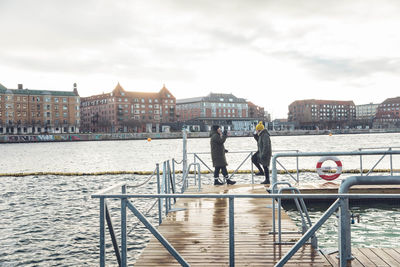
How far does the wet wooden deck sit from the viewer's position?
517 centimetres

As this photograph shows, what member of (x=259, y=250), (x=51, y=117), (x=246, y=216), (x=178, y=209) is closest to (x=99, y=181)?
(x=178, y=209)

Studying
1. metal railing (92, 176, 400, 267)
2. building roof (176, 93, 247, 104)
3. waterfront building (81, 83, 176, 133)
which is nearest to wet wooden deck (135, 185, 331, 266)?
metal railing (92, 176, 400, 267)

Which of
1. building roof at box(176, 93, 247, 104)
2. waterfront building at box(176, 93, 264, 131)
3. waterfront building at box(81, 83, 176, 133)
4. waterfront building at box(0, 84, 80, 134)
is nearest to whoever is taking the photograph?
waterfront building at box(0, 84, 80, 134)

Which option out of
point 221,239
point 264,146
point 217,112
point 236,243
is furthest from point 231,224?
point 217,112

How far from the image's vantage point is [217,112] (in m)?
172

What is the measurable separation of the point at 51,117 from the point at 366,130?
15594cm

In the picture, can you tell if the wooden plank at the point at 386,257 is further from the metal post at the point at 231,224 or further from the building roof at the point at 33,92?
the building roof at the point at 33,92

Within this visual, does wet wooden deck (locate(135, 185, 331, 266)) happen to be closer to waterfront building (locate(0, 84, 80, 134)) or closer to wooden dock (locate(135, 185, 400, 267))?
wooden dock (locate(135, 185, 400, 267))

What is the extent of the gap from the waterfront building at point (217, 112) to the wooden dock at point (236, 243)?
14566 cm

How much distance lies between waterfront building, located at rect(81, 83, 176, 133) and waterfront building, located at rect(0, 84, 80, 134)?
22.2 m

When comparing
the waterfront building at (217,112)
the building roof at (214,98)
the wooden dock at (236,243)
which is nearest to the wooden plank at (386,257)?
the wooden dock at (236,243)

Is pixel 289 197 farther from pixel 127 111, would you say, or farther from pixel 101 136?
pixel 127 111

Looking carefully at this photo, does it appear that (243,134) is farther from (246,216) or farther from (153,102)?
(246,216)

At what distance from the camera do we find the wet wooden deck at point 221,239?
5.17m
